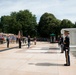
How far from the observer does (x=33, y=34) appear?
99688mm

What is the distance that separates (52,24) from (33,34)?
10.9 meters

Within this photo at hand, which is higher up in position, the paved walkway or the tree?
the tree

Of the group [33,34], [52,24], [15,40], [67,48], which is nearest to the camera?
[67,48]

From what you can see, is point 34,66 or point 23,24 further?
point 23,24

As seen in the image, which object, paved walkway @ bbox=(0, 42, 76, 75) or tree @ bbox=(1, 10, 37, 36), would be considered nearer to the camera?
paved walkway @ bbox=(0, 42, 76, 75)

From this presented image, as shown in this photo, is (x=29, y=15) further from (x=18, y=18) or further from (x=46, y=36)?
(x=46, y=36)

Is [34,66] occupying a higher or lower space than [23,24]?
lower

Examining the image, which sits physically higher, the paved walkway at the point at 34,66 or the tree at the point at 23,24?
the tree at the point at 23,24

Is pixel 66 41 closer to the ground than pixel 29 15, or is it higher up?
closer to the ground

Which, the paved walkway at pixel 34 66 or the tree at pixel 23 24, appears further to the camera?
the tree at pixel 23 24

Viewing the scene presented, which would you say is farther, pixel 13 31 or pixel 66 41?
pixel 13 31

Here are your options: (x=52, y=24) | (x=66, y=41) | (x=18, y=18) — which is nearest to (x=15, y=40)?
(x=52, y=24)

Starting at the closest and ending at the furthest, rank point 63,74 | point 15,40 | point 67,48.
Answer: point 63,74
point 67,48
point 15,40

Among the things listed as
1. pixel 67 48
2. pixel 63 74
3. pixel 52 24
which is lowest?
pixel 63 74
